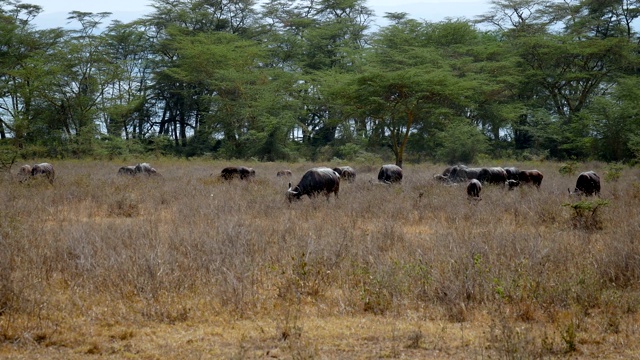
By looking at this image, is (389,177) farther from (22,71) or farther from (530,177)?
(22,71)

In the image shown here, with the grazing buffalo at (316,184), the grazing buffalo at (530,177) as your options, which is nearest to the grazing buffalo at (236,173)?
the grazing buffalo at (316,184)

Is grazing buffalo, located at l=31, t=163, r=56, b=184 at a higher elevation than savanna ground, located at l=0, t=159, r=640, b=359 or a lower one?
higher

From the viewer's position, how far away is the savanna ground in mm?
4105

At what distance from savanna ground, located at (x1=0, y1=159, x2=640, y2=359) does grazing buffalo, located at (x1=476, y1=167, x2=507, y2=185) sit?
7.26 metres

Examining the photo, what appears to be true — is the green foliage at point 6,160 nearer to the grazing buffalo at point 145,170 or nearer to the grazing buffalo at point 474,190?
the grazing buffalo at point 145,170

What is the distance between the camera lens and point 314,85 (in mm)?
38250

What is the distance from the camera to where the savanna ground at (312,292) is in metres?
4.11

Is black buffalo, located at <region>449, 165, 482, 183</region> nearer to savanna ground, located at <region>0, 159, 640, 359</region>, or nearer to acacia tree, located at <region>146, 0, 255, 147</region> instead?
savanna ground, located at <region>0, 159, 640, 359</region>

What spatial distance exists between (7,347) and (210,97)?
3389 cm

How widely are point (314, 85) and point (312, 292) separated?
3376 centimetres

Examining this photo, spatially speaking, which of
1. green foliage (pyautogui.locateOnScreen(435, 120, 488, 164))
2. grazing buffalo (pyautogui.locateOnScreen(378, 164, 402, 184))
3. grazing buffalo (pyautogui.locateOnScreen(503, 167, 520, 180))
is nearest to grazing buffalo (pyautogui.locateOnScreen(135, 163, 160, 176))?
grazing buffalo (pyautogui.locateOnScreen(378, 164, 402, 184))

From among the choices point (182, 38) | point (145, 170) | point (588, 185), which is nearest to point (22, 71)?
point (182, 38)

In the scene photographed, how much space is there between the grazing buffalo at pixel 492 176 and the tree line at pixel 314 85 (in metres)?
9.43

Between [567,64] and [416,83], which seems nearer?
[416,83]
